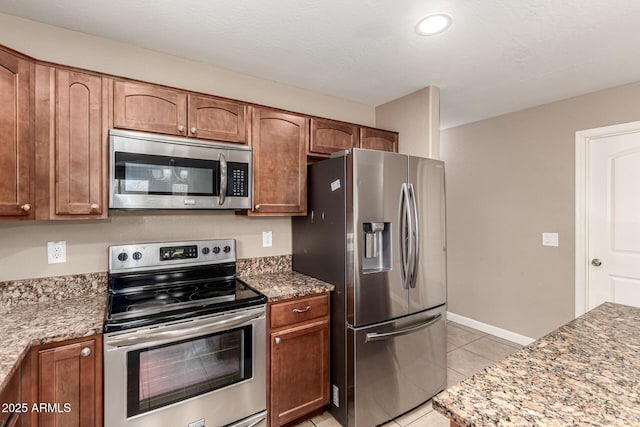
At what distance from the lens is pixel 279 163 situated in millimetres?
2246

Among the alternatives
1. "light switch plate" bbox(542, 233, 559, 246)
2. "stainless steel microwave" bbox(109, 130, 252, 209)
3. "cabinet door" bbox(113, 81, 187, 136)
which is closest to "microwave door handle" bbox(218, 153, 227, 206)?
"stainless steel microwave" bbox(109, 130, 252, 209)

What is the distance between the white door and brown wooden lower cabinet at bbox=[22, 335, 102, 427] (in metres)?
3.76

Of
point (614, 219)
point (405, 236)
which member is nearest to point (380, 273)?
point (405, 236)

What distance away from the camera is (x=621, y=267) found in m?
2.62

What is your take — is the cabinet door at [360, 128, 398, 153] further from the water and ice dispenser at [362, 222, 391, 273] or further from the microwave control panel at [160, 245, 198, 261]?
the microwave control panel at [160, 245, 198, 261]

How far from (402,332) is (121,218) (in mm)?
2020

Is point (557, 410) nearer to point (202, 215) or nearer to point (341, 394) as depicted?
point (341, 394)

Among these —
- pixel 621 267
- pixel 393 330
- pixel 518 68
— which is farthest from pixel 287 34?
pixel 621 267

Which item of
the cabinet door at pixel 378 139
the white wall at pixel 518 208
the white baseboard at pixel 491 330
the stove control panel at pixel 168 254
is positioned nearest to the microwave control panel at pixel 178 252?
the stove control panel at pixel 168 254

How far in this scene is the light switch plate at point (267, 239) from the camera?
2531 mm

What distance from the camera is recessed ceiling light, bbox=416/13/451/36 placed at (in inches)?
65.6

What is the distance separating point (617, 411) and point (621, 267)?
2612 millimetres

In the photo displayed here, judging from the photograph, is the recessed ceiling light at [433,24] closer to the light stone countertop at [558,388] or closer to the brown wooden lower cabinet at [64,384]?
the light stone countertop at [558,388]

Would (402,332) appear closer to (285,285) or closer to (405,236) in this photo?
(405,236)
